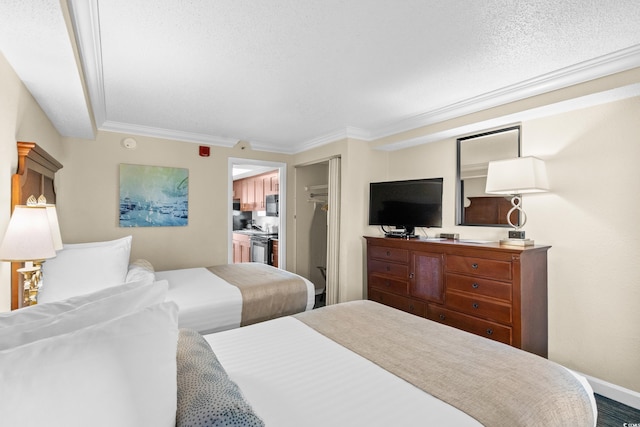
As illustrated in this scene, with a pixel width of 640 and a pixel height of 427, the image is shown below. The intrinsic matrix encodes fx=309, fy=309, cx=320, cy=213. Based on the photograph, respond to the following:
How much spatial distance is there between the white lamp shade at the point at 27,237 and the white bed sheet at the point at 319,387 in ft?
3.22

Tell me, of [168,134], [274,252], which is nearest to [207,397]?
[168,134]

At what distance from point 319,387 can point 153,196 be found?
11.5ft

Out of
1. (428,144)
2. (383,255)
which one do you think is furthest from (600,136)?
(383,255)

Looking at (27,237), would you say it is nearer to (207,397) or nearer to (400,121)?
(207,397)

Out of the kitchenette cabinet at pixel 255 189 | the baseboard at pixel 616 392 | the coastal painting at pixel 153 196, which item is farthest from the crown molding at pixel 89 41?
the baseboard at pixel 616 392

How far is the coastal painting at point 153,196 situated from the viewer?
373 cm

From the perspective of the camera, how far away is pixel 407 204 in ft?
11.9

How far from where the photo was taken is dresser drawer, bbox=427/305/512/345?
249cm

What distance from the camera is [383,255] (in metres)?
3.57

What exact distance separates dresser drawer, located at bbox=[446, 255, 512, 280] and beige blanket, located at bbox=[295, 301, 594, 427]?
98cm

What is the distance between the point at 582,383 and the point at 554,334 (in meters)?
1.62

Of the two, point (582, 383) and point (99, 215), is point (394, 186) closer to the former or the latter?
point (582, 383)

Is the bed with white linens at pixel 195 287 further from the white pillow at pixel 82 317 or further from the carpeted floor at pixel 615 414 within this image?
the carpeted floor at pixel 615 414

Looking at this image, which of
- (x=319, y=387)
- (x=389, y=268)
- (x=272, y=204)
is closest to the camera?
(x=319, y=387)
